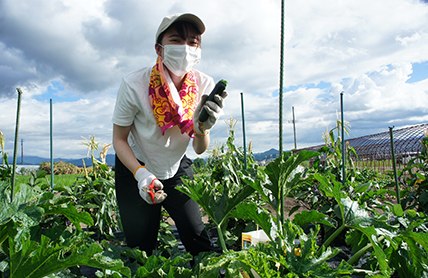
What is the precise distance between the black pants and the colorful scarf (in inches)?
16.2

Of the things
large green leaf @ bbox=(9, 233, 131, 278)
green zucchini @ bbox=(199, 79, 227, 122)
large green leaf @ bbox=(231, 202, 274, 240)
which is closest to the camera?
large green leaf @ bbox=(9, 233, 131, 278)

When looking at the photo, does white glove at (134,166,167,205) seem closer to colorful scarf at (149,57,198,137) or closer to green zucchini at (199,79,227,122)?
colorful scarf at (149,57,198,137)

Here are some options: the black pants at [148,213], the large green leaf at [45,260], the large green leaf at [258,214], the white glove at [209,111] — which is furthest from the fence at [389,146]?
the large green leaf at [45,260]

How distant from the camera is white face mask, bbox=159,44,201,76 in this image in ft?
5.55

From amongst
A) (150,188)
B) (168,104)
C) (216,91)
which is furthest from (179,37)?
(150,188)

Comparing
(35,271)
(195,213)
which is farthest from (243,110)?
(35,271)

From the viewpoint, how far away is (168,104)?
168cm

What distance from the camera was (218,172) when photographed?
3.12 m

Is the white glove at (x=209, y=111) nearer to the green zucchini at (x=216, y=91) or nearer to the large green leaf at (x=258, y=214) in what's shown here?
the green zucchini at (x=216, y=91)

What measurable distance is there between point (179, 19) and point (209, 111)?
642 mm

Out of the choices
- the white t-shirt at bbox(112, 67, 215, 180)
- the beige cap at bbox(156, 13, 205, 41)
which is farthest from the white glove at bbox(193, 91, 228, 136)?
the beige cap at bbox(156, 13, 205, 41)

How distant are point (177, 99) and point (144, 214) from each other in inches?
31.9

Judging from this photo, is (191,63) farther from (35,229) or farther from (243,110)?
(243,110)

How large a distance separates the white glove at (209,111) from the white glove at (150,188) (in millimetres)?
405
